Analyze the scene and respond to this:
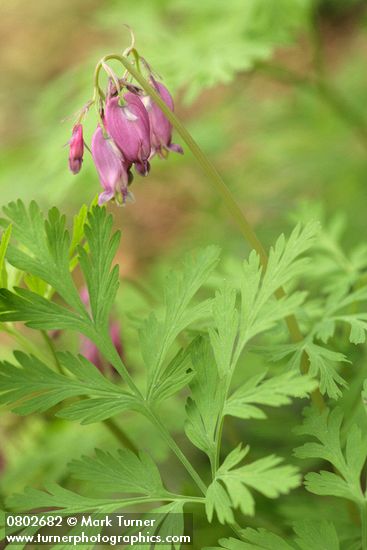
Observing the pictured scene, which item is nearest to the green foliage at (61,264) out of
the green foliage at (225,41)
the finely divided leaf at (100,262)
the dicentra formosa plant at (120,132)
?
the finely divided leaf at (100,262)

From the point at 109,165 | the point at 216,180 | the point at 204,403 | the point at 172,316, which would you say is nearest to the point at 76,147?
the point at 109,165

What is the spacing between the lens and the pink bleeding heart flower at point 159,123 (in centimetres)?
148

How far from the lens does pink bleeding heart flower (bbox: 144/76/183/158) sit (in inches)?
58.1

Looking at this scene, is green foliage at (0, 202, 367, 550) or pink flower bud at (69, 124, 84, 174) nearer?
green foliage at (0, 202, 367, 550)

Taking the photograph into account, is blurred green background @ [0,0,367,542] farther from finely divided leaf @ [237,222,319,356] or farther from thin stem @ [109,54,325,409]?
finely divided leaf @ [237,222,319,356]

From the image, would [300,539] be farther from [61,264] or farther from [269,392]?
[61,264]

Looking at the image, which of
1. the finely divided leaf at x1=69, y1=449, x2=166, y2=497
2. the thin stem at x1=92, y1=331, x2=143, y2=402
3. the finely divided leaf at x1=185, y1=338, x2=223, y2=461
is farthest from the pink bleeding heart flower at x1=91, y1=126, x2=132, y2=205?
the finely divided leaf at x1=69, y1=449, x2=166, y2=497

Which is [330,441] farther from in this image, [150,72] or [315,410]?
[150,72]

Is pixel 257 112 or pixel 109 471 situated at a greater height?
pixel 257 112

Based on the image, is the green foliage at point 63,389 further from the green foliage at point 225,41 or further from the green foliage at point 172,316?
the green foliage at point 225,41

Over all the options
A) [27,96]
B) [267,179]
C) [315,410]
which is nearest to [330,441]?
[315,410]

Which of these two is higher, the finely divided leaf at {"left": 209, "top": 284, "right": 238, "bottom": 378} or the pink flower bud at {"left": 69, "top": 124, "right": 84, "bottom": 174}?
the pink flower bud at {"left": 69, "top": 124, "right": 84, "bottom": 174}

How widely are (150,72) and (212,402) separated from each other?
682 millimetres

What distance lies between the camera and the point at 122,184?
1.43 m
